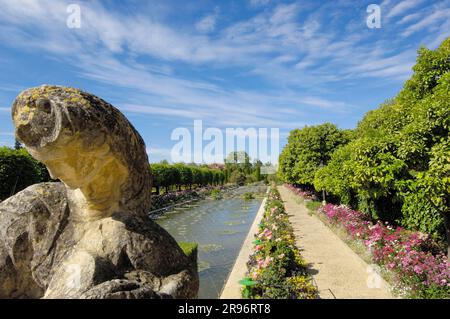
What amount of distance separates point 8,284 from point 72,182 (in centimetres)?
79

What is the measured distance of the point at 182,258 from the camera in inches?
84.0

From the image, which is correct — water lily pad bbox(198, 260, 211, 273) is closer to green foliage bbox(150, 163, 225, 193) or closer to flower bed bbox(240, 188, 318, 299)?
flower bed bbox(240, 188, 318, 299)

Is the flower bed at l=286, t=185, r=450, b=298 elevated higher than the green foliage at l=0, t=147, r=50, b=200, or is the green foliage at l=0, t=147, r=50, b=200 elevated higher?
the green foliage at l=0, t=147, r=50, b=200

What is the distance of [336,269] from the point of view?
379 inches

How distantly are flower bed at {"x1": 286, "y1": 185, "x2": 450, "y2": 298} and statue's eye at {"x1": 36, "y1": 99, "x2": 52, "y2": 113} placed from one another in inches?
314

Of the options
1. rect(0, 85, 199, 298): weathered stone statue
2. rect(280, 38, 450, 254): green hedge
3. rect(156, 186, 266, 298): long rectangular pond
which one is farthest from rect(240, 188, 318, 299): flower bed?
rect(0, 85, 199, 298): weathered stone statue

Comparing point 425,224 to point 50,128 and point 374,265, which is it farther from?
point 50,128

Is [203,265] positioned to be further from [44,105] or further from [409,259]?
[44,105]

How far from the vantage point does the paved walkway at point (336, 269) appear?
310 inches

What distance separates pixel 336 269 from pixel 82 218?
29.6 ft

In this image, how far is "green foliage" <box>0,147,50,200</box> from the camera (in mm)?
15789

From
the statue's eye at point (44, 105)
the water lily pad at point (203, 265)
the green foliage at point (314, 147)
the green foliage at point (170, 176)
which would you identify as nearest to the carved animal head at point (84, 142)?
the statue's eye at point (44, 105)

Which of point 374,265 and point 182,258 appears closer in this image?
point 182,258
